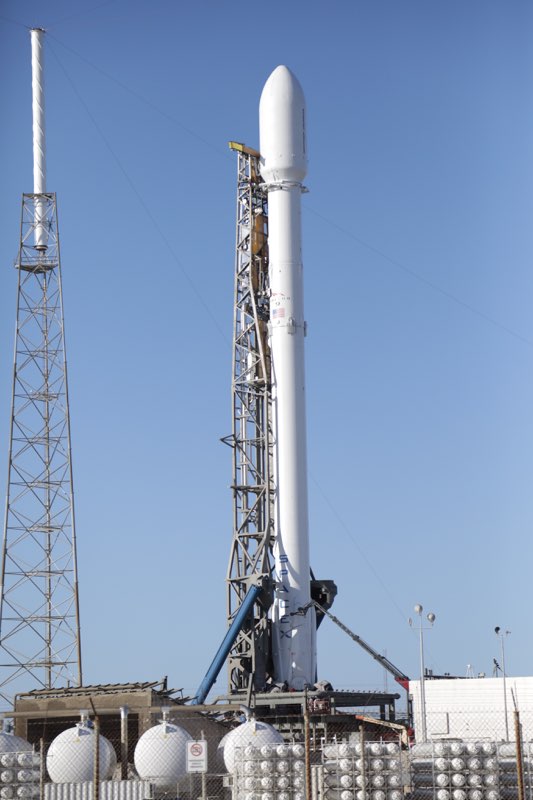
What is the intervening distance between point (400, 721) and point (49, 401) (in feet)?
60.6

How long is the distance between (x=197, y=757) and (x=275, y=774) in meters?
2.00

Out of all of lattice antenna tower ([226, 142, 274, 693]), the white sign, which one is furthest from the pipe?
the white sign

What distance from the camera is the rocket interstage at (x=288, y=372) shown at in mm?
46562

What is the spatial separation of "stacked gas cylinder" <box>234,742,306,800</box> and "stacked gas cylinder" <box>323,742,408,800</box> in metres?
0.61

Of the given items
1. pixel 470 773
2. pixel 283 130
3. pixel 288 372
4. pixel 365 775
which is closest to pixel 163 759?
pixel 365 775

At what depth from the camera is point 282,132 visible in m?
49.8

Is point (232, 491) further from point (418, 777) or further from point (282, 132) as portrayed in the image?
point (418, 777)

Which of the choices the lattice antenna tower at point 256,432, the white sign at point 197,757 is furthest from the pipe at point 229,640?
the white sign at point 197,757

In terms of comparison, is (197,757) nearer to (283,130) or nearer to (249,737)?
(249,737)

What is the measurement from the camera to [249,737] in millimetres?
32594

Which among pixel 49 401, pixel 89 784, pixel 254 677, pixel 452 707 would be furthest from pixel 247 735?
pixel 452 707

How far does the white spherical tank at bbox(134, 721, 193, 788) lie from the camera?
106 ft

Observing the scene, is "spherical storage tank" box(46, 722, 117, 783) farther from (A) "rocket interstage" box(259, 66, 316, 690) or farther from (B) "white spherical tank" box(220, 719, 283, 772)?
(A) "rocket interstage" box(259, 66, 316, 690)

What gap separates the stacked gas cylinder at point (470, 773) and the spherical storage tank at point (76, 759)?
985 cm
